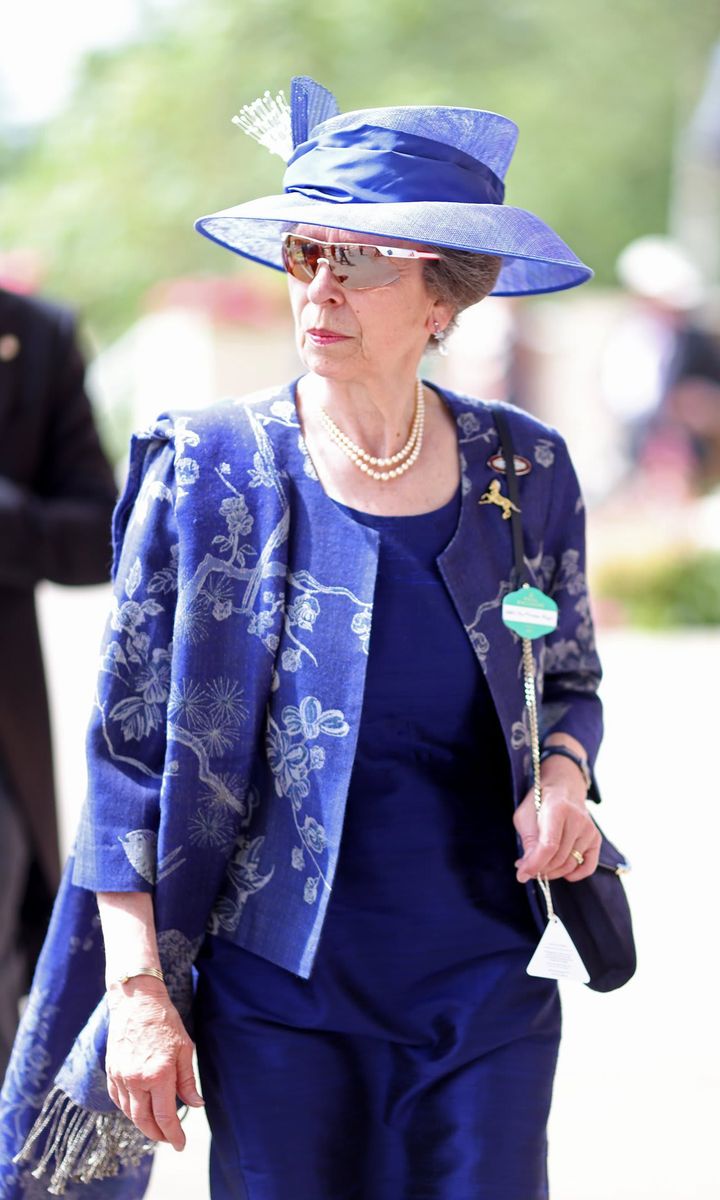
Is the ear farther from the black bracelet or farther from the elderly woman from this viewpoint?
Answer: the black bracelet

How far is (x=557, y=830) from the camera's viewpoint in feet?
7.90

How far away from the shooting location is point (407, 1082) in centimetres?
237

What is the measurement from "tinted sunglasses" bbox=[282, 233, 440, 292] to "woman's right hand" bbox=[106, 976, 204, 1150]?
3.25 feet

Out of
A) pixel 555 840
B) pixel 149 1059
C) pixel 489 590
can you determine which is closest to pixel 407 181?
pixel 489 590

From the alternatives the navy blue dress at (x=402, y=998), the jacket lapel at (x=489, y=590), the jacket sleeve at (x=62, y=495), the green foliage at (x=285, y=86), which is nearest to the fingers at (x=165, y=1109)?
the navy blue dress at (x=402, y=998)

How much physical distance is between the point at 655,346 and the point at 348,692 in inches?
515

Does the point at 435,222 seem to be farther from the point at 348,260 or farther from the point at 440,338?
the point at 440,338

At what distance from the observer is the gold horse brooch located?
2525 millimetres

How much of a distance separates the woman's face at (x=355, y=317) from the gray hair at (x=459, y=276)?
0.7 inches

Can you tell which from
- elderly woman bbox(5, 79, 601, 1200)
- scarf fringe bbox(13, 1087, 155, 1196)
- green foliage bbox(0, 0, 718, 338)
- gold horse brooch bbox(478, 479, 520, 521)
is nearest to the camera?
elderly woman bbox(5, 79, 601, 1200)

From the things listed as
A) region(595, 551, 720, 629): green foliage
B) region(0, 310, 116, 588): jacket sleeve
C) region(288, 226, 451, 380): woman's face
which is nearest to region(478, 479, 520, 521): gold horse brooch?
region(288, 226, 451, 380): woman's face

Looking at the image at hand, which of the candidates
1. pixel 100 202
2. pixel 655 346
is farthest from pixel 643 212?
pixel 655 346

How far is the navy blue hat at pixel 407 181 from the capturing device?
7.39 feet

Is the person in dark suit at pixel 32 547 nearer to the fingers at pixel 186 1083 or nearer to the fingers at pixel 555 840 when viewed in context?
the fingers at pixel 186 1083
